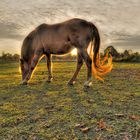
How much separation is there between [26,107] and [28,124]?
1171 mm

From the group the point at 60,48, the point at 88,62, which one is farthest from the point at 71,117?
the point at 60,48

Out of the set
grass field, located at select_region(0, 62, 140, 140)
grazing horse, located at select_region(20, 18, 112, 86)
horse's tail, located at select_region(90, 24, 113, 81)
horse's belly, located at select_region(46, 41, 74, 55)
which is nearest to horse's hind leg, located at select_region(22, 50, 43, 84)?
grazing horse, located at select_region(20, 18, 112, 86)

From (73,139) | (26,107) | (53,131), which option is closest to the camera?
(73,139)

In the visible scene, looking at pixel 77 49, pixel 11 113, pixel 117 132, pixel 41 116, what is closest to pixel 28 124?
pixel 41 116

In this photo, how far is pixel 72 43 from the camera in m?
8.02

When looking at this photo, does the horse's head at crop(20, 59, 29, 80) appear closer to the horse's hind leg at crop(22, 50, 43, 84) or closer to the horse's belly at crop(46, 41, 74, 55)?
the horse's hind leg at crop(22, 50, 43, 84)

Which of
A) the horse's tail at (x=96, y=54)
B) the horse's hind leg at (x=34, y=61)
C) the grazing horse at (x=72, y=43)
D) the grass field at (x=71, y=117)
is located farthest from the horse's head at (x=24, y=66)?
the grass field at (x=71, y=117)

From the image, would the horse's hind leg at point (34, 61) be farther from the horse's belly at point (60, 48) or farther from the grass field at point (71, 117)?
the grass field at point (71, 117)

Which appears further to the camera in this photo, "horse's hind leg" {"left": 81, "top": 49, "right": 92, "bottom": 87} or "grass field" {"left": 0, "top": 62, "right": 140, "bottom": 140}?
"horse's hind leg" {"left": 81, "top": 49, "right": 92, "bottom": 87}

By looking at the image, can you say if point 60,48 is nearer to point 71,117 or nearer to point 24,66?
point 24,66

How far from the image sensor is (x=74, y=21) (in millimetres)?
8211

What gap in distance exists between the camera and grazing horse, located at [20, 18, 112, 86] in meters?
7.89

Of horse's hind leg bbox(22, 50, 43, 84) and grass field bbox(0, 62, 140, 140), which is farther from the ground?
horse's hind leg bbox(22, 50, 43, 84)

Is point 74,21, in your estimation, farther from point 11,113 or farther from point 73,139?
point 73,139
